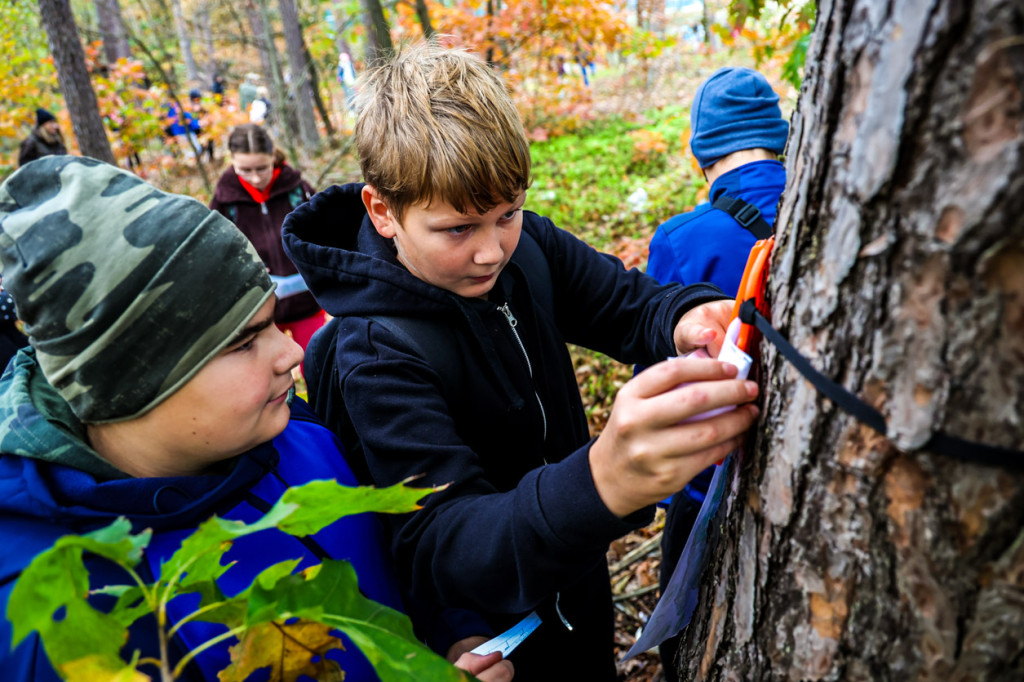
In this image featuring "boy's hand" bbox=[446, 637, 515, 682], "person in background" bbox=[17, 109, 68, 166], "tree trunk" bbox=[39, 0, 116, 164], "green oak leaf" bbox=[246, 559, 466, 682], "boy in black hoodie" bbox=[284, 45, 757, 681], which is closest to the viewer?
"green oak leaf" bbox=[246, 559, 466, 682]

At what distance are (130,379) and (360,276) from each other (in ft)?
1.88

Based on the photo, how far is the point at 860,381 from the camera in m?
0.79

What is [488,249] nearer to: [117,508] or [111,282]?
[111,282]

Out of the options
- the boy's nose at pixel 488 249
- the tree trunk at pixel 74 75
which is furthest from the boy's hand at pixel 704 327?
the tree trunk at pixel 74 75

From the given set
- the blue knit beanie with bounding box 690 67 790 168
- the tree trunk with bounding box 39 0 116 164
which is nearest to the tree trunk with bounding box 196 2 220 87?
the tree trunk with bounding box 39 0 116 164

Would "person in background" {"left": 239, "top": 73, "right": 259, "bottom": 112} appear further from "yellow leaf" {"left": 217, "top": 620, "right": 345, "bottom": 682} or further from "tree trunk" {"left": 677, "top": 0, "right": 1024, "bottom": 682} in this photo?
"tree trunk" {"left": 677, "top": 0, "right": 1024, "bottom": 682}

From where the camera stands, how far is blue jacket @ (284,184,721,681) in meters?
1.12

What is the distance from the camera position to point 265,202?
16.5 ft

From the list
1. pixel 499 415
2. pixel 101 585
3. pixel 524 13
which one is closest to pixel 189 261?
pixel 101 585

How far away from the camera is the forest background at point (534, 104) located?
5.01m

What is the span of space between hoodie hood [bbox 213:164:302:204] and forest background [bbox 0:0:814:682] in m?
1.09

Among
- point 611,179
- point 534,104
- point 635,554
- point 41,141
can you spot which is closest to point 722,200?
point 635,554

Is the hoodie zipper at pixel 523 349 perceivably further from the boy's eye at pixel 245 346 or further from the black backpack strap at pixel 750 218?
the black backpack strap at pixel 750 218

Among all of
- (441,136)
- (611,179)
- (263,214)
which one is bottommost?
(611,179)
